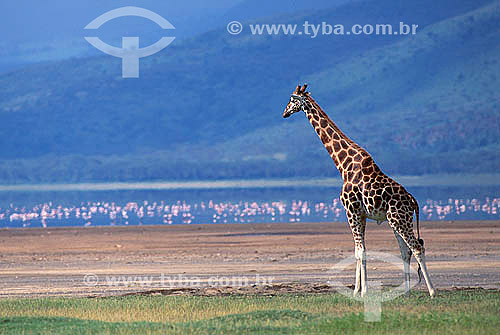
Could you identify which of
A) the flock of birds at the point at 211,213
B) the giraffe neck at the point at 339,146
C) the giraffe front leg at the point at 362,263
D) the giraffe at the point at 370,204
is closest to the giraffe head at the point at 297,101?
the giraffe neck at the point at 339,146

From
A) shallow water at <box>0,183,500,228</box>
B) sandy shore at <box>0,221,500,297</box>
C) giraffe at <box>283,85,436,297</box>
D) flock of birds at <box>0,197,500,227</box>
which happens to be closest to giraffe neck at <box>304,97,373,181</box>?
giraffe at <box>283,85,436,297</box>

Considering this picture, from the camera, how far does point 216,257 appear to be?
3538 cm

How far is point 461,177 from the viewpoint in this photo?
14325cm

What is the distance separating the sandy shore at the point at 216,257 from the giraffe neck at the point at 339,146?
3.58 metres

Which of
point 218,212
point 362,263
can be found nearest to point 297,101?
point 362,263

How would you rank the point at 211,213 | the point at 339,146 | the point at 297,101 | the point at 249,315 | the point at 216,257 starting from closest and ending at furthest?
1. the point at 249,315
2. the point at 339,146
3. the point at 297,101
4. the point at 216,257
5. the point at 211,213

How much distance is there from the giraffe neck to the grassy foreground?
247 cm

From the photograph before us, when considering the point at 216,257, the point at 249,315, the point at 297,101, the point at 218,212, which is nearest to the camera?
the point at 249,315

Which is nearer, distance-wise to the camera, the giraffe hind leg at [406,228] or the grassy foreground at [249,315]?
the grassy foreground at [249,315]

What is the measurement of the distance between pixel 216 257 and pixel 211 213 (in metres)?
33.5

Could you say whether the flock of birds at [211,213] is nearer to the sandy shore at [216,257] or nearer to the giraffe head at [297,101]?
the sandy shore at [216,257]

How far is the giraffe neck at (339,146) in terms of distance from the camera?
2126 centimetres

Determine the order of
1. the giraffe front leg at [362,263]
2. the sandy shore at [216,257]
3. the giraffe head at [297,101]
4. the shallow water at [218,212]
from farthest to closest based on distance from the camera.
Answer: the shallow water at [218,212] < the sandy shore at [216,257] < the giraffe head at [297,101] < the giraffe front leg at [362,263]

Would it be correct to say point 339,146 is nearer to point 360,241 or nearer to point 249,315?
point 360,241
